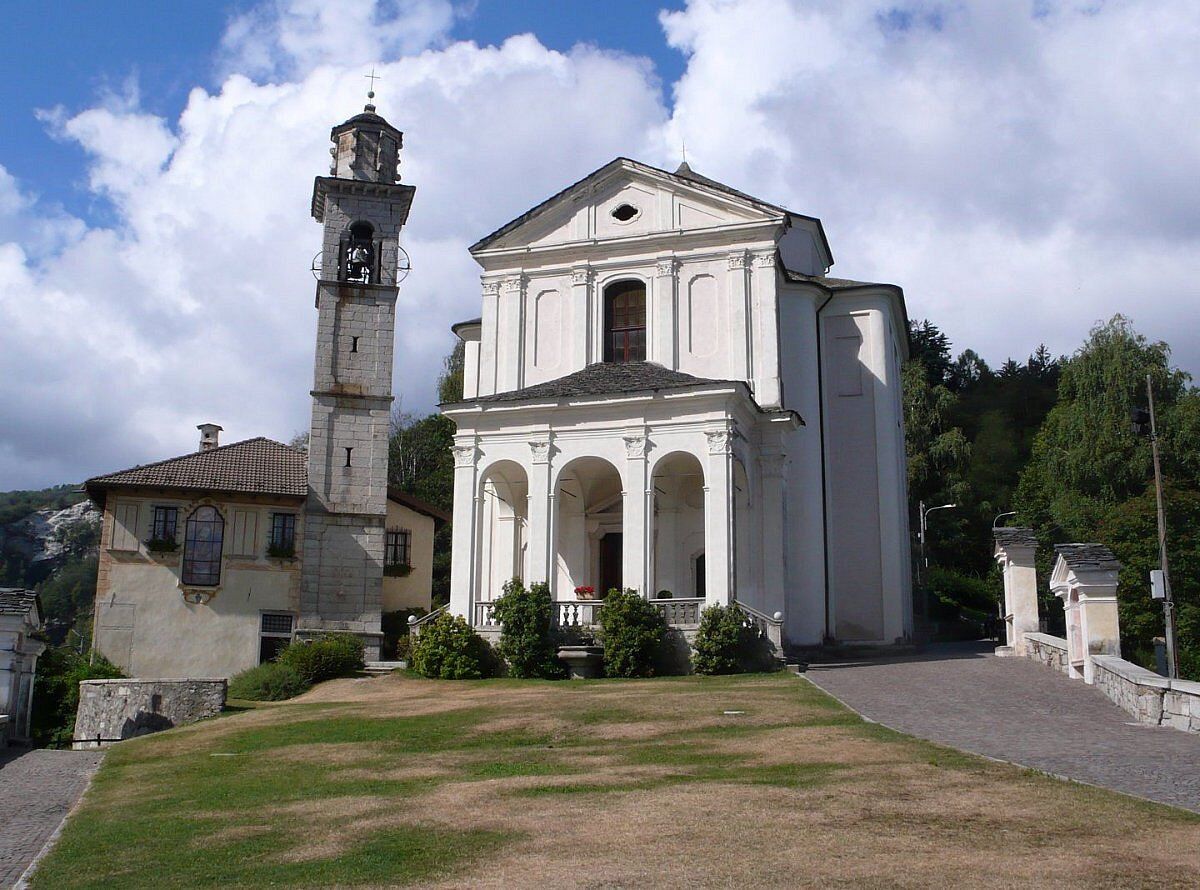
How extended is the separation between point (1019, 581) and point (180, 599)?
76.6ft

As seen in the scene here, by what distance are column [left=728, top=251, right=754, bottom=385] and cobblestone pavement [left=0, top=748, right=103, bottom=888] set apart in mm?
18056

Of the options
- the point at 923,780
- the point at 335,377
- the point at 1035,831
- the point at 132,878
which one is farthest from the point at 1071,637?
the point at 335,377

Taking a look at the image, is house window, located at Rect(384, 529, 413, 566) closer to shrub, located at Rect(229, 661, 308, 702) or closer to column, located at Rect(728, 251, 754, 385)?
shrub, located at Rect(229, 661, 308, 702)

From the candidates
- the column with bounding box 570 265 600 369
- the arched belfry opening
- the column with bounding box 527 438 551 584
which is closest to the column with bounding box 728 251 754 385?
the column with bounding box 570 265 600 369

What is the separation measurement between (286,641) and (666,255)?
1595 centimetres

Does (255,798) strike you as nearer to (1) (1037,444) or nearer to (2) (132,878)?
(2) (132,878)

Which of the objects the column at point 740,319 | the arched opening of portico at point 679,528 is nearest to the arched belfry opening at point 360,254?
the column at point 740,319

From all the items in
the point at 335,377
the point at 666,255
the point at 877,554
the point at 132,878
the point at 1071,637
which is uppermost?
the point at 666,255

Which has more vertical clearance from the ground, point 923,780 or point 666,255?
point 666,255

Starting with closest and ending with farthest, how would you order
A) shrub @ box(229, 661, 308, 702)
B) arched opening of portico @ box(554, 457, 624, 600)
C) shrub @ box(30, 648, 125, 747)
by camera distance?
shrub @ box(30, 648, 125, 747)
shrub @ box(229, 661, 308, 702)
arched opening of portico @ box(554, 457, 624, 600)

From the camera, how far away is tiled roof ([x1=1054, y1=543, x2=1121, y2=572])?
62.0ft

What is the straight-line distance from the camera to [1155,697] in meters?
14.7

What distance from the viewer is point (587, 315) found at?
31.9m

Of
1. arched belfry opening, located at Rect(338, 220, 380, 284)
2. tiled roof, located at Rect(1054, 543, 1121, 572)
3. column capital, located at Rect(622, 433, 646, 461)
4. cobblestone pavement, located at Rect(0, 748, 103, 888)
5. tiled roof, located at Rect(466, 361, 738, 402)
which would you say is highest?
arched belfry opening, located at Rect(338, 220, 380, 284)
